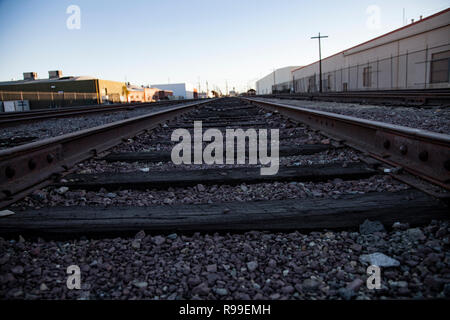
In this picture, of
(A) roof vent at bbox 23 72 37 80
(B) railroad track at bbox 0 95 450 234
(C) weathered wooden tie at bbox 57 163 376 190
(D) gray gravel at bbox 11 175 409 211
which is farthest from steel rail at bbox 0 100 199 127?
(A) roof vent at bbox 23 72 37 80

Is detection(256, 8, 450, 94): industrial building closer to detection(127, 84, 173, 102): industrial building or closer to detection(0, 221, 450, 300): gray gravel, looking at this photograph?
detection(0, 221, 450, 300): gray gravel

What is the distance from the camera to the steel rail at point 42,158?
2143 mm

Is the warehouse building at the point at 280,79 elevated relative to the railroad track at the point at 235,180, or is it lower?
elevated

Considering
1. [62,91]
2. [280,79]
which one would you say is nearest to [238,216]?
[62,91]

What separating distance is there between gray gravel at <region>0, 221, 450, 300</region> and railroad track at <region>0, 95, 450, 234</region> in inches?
4.0

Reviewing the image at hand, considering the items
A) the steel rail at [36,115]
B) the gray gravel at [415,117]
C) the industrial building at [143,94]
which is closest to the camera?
the gray gravel at [415,117]

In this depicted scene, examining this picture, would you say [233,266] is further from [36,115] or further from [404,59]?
[404,59]

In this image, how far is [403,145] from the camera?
2451 millimetres

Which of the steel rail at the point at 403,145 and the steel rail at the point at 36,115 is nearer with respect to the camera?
the steel rail at the point at 403,145

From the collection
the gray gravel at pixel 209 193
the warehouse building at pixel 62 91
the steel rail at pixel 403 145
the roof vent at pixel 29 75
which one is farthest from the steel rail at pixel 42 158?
the roof vent at pixel 29 75

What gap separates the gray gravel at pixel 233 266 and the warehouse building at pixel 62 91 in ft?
130

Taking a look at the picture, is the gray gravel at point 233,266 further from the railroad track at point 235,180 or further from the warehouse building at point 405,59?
the warehouse building at point 405,59

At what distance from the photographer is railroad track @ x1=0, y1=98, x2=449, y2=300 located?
4.08 feet
